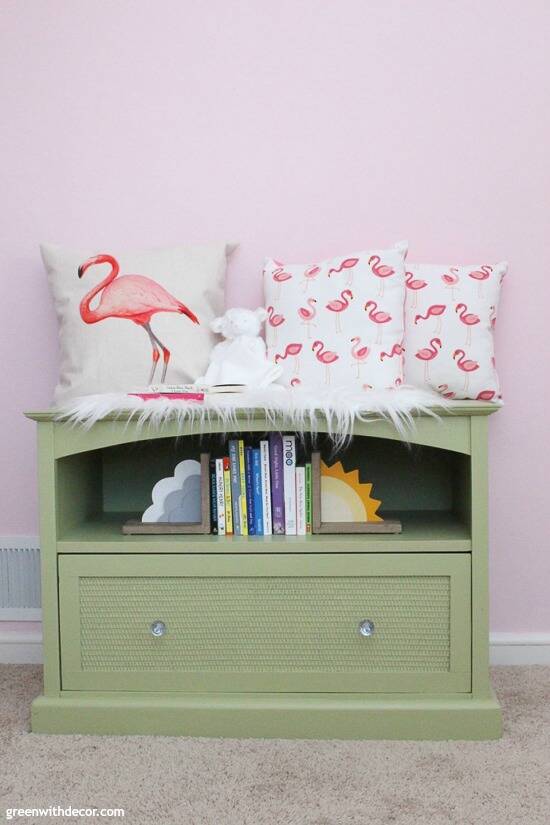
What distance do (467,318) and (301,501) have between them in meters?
0.56

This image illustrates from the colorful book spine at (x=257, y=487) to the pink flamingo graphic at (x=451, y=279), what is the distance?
574mm

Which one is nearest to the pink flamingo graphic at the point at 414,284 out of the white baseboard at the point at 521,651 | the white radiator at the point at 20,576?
the white baseboard at the point at 521,651

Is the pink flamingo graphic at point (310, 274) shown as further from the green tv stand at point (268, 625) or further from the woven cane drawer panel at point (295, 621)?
the woven cane drawer panel at point (295, 621)

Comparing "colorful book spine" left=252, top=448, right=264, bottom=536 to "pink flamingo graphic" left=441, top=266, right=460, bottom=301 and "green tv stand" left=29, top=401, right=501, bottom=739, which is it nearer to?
"green tv stand" left=29, top=401, right=501, bottom=739

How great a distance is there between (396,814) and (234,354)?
36.6 inches

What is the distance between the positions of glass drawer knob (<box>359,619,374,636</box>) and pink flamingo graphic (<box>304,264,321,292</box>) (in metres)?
0.71

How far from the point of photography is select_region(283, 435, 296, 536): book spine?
58.7 inches

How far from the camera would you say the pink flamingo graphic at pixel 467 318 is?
1688 mm

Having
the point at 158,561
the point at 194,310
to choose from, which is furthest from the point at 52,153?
the point at 158,561

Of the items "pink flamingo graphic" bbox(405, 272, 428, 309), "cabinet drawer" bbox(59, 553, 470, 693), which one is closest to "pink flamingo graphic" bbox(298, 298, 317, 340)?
"pink flamingo graphic" bbox(405, 272, 428, 309)

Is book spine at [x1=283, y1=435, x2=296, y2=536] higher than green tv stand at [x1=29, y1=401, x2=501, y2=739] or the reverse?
higher

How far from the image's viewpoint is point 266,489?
1505 mm

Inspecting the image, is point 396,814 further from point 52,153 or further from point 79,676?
point 52,153

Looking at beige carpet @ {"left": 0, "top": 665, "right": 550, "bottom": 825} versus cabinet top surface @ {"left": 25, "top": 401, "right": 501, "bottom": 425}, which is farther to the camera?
cabinet top surface @ {"left": 25, "top": 401, "right": 501, "bottom": 425}
